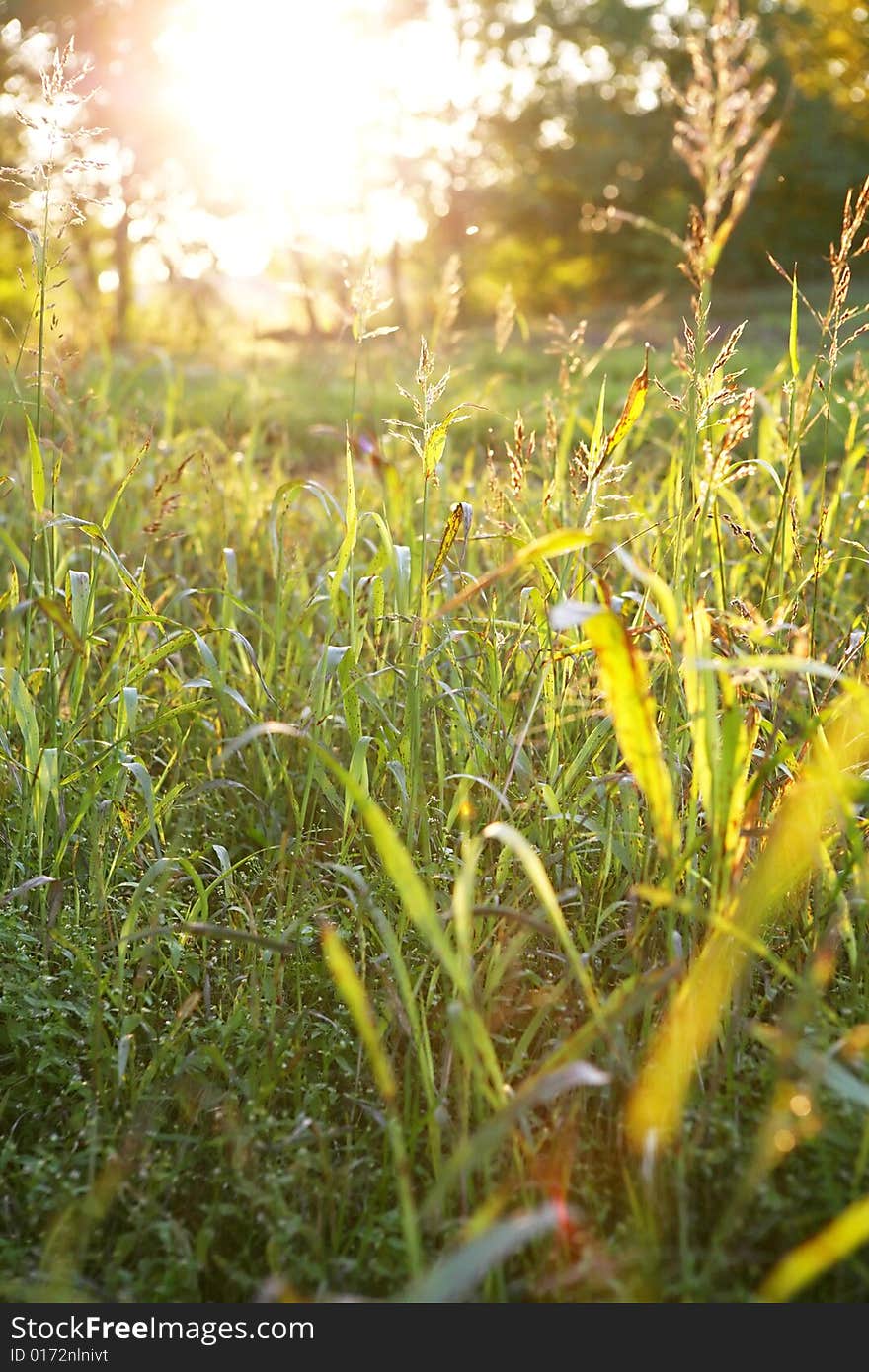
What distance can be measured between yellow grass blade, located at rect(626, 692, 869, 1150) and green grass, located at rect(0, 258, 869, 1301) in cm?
1

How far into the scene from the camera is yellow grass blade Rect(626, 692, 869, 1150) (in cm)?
119

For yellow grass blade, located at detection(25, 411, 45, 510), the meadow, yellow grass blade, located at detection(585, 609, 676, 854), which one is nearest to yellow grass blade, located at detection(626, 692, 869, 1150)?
the meadow

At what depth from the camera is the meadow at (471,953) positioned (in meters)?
1.16

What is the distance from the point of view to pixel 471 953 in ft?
5.18

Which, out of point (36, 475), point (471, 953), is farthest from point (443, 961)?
point (36, 475)

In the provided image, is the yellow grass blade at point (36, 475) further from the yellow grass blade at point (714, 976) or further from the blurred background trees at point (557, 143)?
the blurred background trees at point (557, 143)

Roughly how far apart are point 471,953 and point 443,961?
19.1 inches

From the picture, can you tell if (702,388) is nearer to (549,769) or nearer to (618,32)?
(549,769)

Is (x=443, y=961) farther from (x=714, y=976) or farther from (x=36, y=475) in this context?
(x=36, y=475)

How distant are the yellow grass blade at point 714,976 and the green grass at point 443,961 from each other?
0.01m

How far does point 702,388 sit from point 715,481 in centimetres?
13

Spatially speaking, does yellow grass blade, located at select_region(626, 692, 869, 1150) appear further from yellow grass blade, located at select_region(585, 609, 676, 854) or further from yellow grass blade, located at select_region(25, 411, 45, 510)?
yellow grass blade, located at select_region(25, 411, 45, 510)

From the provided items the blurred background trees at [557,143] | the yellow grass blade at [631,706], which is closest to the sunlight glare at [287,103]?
the blurred background trees at [557,143]

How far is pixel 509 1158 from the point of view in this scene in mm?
1342
